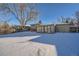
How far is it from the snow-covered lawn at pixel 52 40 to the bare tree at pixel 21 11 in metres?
0.13

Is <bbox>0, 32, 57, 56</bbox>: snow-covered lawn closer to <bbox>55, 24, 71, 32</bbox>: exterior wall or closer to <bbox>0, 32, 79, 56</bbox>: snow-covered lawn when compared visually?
<bbox>0, 32, 79, 56</bbox>: snow-covered lawn

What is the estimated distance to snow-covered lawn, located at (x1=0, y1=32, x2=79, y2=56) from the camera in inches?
59.0

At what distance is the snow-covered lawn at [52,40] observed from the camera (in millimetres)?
1498

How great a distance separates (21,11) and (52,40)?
394 mm

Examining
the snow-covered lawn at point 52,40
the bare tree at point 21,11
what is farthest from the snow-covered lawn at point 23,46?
the bare tree at point 21,11

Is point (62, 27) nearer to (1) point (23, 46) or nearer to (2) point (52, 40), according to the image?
(2) point (52, 40)

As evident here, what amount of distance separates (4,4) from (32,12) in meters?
0.27

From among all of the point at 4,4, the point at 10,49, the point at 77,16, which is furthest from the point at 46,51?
the point at 4,4

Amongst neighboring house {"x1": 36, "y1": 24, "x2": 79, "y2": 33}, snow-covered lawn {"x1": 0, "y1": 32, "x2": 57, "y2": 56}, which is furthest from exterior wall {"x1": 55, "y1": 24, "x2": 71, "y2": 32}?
snow-covered lawn {"x1": 0, "y1": 32, "x2": 57, "y2": 56}

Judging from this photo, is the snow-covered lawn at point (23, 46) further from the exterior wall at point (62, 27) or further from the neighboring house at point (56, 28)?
the exterior wall at point (62, 27)

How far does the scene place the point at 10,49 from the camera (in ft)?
4.91

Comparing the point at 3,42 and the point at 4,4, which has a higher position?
the point at 4,4

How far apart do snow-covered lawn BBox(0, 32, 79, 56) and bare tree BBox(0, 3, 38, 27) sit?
0.41ft

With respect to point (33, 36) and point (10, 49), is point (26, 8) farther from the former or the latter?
point (10, 49)
